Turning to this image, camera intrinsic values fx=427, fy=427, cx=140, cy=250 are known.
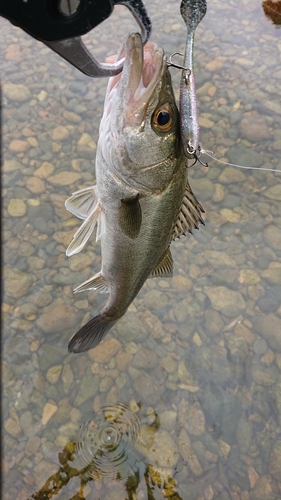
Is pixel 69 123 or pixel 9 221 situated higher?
pixel 69 123

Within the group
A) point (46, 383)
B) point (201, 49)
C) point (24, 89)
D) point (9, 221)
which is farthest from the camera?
point (201, 49)

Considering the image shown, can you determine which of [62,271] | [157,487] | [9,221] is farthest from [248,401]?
[9,221]

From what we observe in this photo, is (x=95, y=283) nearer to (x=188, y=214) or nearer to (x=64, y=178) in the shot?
(x=188, y=214)

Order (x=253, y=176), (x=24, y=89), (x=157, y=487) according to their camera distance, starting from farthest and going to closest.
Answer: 1. (x=24, y=89)
2. (x=253, y=176)
3. (x=157, y=487)

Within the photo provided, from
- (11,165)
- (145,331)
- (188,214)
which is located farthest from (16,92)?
(188,214)

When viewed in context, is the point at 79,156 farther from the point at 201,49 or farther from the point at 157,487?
the point at 157,487

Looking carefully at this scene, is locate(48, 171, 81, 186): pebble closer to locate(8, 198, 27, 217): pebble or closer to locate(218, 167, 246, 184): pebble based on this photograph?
locate(8, 198, 27, 217): pebble

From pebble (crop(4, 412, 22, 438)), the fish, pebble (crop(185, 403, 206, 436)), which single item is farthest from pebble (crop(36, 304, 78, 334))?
the fish
